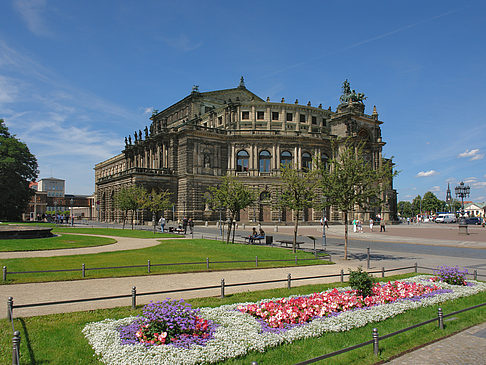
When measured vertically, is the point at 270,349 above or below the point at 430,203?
below

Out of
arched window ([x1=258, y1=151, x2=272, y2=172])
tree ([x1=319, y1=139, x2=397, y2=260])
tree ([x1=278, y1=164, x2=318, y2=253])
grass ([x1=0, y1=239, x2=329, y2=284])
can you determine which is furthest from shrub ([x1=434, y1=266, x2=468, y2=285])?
arched window ([x1=258, y1=151, x2=272, y2=172])

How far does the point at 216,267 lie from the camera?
1825 cm

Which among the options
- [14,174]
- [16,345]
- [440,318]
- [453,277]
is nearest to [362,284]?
[440,318]

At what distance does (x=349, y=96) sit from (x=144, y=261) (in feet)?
214

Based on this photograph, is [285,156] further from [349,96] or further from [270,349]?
[270,349]

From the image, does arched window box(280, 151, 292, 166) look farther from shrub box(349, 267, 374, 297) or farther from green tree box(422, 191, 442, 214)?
green tree box(422, 191, 442, 214)

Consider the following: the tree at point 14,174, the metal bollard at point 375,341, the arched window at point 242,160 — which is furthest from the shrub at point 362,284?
the tree at point 14,174

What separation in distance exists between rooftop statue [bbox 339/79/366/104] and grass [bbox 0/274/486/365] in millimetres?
68647

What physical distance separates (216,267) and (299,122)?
57.2 meters

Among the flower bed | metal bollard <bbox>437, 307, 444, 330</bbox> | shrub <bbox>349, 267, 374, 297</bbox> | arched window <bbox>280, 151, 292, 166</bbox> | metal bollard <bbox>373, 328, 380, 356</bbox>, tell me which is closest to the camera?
the flower bed

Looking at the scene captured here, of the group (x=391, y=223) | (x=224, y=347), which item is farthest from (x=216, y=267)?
(x=391, y=223)

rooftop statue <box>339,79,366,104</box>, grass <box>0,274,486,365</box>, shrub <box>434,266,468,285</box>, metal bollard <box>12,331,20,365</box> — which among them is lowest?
grass <box>0,274,486,365</box>

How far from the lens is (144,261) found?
761 inches

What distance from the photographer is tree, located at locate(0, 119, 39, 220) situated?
58.7m
